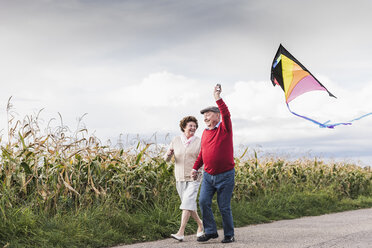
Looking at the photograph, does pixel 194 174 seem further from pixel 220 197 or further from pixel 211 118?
pixel 211 118

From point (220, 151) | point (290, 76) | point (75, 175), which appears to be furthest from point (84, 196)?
point (290, 76)

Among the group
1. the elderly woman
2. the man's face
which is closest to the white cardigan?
the elderly woman

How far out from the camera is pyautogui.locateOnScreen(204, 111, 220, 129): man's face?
6.61 m

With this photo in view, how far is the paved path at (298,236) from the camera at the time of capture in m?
6.52

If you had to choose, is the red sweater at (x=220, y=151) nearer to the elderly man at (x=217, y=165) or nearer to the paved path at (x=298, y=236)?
the elderly man at (x=217, y=165)

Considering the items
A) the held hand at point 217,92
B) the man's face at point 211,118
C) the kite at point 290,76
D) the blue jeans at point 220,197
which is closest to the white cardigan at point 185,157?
the blue jeans at point 220,197

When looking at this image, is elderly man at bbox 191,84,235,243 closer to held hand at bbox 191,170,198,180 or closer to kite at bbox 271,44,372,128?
held hand at bbox 191,170,198,180

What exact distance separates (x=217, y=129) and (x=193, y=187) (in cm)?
99

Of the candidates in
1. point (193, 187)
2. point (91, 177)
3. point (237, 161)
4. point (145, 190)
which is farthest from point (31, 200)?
point (237, 161)

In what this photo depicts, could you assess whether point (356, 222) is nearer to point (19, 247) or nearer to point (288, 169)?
point (288, 169)

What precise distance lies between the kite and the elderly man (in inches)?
110

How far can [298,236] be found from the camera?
24.2 ft

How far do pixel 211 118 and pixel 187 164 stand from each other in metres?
0.86

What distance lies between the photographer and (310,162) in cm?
1634
